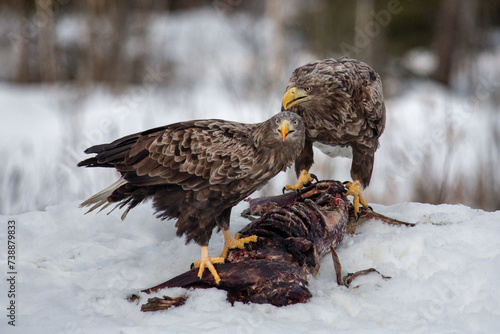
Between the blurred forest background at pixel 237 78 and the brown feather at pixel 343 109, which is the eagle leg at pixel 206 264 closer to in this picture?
the brown feather at pixel 343 109

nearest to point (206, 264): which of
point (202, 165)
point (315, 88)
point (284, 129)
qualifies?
point (202, 165)

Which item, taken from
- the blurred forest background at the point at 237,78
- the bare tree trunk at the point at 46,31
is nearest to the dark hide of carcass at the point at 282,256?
the blurred forest background at the point at 237,78

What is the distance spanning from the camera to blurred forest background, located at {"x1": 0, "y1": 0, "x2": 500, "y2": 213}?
24.9 ft

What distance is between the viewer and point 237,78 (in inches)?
495

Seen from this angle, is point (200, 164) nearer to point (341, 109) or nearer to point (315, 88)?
point (315, 88)

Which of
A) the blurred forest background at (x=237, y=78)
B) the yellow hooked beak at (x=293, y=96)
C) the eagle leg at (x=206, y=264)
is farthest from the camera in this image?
the blurred forest background at (x=237, y=78)

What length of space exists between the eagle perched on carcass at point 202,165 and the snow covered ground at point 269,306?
33 cm

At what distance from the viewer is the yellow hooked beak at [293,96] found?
420 centimetres

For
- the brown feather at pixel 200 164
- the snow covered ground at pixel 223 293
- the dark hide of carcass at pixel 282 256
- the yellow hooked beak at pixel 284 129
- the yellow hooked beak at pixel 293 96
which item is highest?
the yellow hooked beak at pixel 293 96

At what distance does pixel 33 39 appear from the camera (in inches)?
559

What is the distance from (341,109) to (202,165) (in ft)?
4.74

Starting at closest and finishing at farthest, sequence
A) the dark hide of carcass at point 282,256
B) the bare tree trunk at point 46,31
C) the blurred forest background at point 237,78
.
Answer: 1. the dark hide of carcass at point 282,256
2. the blurred forest background at point 237,78
3. the bare tree trunk at point 46,31

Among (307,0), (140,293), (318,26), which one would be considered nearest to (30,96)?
(307,0)

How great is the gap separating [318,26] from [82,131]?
4.32m
